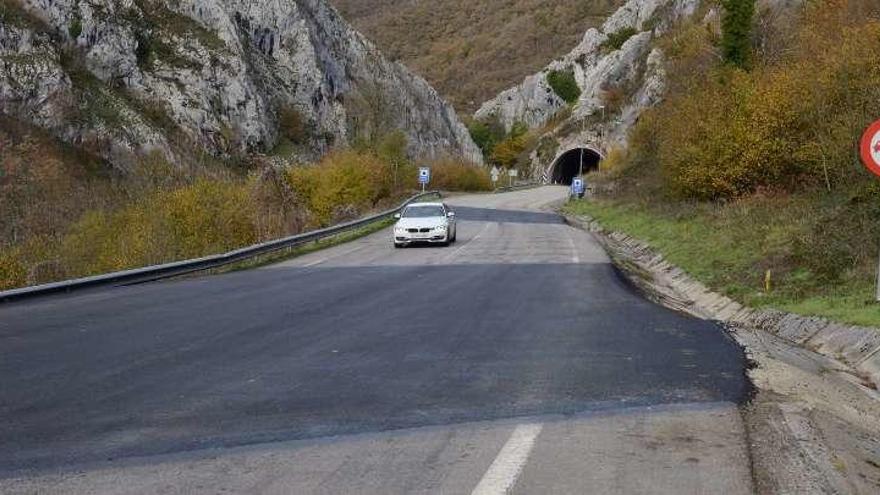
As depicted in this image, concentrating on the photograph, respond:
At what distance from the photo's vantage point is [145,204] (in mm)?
42812

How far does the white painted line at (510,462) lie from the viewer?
15.7 ft

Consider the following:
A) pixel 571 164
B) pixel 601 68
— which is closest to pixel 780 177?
pixel 601 68

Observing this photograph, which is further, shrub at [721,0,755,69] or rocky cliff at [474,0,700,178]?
rocky cliff at [474,0,700,178]

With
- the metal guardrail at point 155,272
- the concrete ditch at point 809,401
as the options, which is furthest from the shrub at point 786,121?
the metal guardrail at point 155,272

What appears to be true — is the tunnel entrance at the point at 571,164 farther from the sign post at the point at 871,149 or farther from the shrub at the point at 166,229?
the sign post at the point at 871,149

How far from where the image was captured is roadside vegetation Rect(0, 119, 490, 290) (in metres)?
39.4

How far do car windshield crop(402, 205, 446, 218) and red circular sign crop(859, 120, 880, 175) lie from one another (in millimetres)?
19002

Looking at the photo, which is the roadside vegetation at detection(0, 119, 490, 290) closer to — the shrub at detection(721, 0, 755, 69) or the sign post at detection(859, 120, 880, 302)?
the shrub at detection(721, 0, 755, 69)

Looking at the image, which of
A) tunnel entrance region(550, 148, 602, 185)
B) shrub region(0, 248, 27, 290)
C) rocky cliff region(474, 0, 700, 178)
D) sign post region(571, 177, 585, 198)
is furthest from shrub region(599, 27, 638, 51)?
shrub region(0, 248, 27, 290)

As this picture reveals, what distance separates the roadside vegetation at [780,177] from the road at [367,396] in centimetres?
361

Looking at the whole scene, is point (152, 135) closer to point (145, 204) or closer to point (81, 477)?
point (145, 204)

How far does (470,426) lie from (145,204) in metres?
39.9

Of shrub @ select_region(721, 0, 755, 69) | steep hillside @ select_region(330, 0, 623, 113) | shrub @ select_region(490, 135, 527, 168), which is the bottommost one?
shrub @ select_region(490, 135, 527, 168)

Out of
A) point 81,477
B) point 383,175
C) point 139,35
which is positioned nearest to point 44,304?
point 81,477
